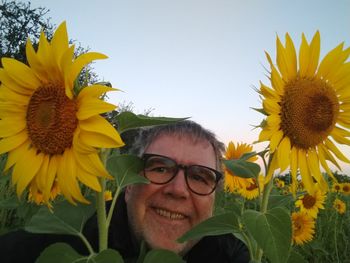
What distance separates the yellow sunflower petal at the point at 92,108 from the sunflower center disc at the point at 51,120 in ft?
0.22

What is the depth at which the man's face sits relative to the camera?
2.04 meters

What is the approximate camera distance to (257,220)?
1.21 metres

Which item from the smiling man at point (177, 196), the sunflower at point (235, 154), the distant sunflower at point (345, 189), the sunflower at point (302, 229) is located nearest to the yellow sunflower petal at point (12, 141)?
the smiling man at point (177, 196)

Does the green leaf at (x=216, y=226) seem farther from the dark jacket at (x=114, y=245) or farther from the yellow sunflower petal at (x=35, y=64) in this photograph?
the dark jacket at (x=114, y=245)

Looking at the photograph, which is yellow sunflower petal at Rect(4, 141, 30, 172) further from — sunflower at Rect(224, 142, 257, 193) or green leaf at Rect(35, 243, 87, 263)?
sunflower at Rect(224, 142, 257, 193)

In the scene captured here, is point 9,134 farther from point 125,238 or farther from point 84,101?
point 125,238

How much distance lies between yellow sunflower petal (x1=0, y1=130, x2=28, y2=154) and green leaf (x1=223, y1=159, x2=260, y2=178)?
0.75 meters

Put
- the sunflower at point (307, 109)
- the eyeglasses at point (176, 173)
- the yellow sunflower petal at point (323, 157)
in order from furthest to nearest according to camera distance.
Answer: the eyeglasses at point (176, 173)
the yellow sunflower petal at point (323, 157)
the sunflower at point (307, 109)

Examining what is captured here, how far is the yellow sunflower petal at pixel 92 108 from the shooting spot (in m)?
1.09

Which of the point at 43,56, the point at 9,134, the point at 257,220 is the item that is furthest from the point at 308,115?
the point at 9,134

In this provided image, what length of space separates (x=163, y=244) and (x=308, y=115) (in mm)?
969

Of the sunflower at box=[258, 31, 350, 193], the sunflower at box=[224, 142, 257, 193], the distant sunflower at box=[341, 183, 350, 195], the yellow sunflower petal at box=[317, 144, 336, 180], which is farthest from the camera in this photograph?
the distant sunflower at box=[341, 183, 350, 195]

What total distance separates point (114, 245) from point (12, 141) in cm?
105

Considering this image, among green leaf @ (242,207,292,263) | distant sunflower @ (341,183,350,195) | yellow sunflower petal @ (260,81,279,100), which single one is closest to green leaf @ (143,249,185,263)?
green leaf @ (242,207,292,263)
